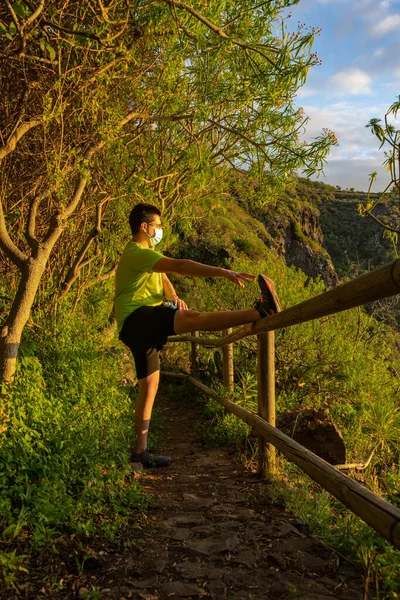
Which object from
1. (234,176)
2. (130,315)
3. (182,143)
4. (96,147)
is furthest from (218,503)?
(234,176)

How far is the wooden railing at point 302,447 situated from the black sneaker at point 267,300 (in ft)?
0.24

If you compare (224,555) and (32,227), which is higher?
(32,227)

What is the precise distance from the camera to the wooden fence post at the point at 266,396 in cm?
343

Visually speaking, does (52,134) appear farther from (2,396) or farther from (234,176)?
(234,176)

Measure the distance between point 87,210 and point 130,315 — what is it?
2818 millimetres

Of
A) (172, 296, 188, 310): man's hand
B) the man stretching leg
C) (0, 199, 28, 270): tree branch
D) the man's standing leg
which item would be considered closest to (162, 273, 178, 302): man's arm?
(172, 296, 188, 310): man's hand

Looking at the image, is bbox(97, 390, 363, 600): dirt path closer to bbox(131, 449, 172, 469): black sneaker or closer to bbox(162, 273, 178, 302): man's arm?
bbox(131, 449, 172, 469): black sneaker

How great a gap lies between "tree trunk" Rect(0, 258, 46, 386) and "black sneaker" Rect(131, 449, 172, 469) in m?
1.16

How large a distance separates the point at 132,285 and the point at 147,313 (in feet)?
0.83

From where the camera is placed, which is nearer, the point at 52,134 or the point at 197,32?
the point at 197,32

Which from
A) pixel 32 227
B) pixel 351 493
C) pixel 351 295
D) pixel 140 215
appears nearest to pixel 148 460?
pixel 140 215

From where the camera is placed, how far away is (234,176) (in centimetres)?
899

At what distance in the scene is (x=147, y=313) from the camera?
359cm

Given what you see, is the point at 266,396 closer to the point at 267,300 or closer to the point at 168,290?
the point at 267,300
